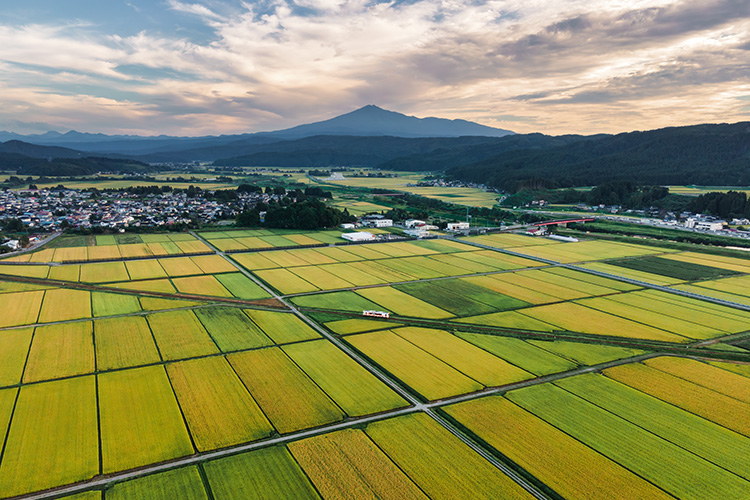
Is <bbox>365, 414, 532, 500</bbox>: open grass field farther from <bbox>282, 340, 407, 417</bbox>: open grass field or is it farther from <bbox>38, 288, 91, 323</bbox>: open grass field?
<bbox>38, 288, 91, 323</bbox>: open grass field

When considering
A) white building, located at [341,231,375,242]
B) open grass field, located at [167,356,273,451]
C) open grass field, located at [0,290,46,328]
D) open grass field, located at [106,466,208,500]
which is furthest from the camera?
white building, located at [341,231,375,242]

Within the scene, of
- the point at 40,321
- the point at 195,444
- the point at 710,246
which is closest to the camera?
the point at 195,444

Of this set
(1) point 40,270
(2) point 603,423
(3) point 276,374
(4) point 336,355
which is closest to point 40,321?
(1) point 40,270

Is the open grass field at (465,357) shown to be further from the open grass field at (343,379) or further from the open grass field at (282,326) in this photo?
the open grass field at (282,326)

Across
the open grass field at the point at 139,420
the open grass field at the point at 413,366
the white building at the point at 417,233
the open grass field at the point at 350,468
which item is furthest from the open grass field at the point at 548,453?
the white building at the point at 417,233

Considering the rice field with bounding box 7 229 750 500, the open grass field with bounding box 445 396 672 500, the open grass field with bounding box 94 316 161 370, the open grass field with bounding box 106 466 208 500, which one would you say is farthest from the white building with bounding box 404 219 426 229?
the open grass field with bounding box 106 466 208 500

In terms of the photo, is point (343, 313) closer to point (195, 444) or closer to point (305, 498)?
point (195, 444)
